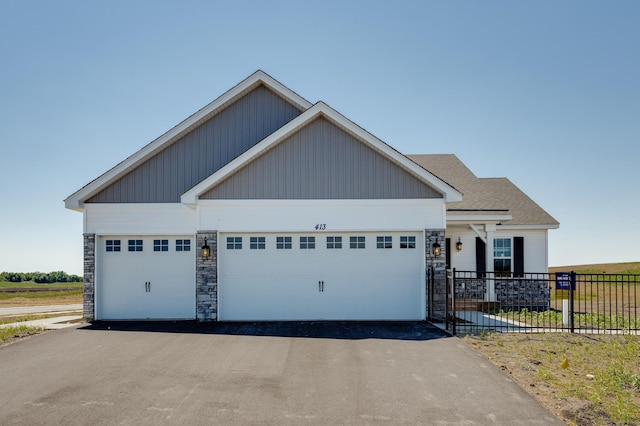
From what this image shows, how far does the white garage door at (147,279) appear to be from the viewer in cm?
1628

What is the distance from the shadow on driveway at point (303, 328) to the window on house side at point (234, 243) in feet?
7.36

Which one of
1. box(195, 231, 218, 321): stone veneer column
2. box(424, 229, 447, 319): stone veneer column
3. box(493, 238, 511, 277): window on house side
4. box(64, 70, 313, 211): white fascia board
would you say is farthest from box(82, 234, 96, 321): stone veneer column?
box(493, 238, 511, 277): window on house side

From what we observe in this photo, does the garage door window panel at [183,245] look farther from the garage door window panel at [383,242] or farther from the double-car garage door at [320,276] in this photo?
the garage door window panel at [383,242]

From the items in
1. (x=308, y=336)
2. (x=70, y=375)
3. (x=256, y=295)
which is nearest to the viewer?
(x=70, y=375)

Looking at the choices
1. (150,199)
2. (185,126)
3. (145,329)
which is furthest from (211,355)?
(185,126)

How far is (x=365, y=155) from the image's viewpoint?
15562mm

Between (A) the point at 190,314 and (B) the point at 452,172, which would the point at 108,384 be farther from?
(B) the point at 452,172

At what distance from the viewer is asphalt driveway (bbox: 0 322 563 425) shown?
23.6ft

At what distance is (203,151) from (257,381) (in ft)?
32.9

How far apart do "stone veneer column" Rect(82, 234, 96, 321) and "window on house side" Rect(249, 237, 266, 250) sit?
497 centimetres

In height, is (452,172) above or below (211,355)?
above

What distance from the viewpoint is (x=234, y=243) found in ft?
51.5

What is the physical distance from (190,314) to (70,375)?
695 cm

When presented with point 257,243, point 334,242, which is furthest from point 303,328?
point 257,243
